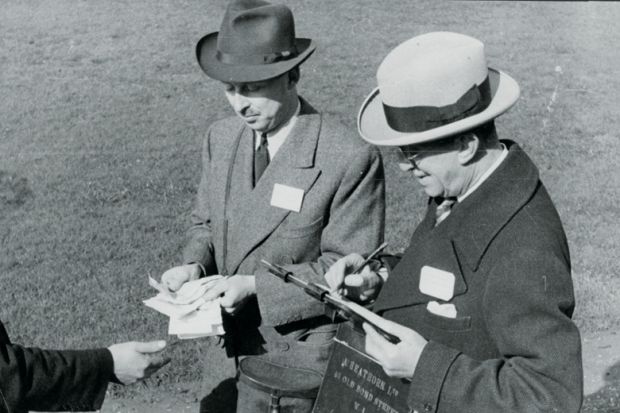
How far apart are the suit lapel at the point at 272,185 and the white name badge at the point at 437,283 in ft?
3.56

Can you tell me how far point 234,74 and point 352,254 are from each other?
3.17 ft

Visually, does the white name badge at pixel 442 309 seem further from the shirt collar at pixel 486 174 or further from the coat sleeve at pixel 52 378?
the coat sleeve at pixel 52 378

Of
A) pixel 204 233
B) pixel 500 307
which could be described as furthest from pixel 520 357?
pixel 204 233

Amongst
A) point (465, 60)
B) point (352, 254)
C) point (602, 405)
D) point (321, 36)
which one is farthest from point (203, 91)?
point (465, 60)

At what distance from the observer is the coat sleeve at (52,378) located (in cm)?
295

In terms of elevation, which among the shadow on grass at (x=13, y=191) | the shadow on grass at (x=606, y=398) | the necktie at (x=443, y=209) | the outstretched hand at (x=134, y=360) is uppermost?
the necktie at (x=443, y=209)

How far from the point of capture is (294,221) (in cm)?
363

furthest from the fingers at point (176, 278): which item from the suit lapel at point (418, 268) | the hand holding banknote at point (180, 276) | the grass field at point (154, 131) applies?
the grass field at point (154, 131)

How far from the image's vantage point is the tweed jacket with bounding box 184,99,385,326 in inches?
140

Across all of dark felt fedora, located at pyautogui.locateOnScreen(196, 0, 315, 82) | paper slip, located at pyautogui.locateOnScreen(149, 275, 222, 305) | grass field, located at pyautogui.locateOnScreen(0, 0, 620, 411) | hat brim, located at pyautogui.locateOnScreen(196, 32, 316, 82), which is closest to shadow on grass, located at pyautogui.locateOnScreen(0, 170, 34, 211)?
grass field, located at pyautogui.locateOnScreen(0, 0, 620, 411)

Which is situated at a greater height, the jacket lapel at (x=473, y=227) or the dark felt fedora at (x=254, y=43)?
the dark felt fedora at (x=254, y=43)

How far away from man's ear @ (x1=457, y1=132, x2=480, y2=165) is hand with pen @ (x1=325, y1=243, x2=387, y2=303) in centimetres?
70

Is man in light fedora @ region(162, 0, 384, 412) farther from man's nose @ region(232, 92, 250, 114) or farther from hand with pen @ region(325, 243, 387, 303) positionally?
hand with pen @ region(325, 243, 387, 303)

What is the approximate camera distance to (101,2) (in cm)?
869
